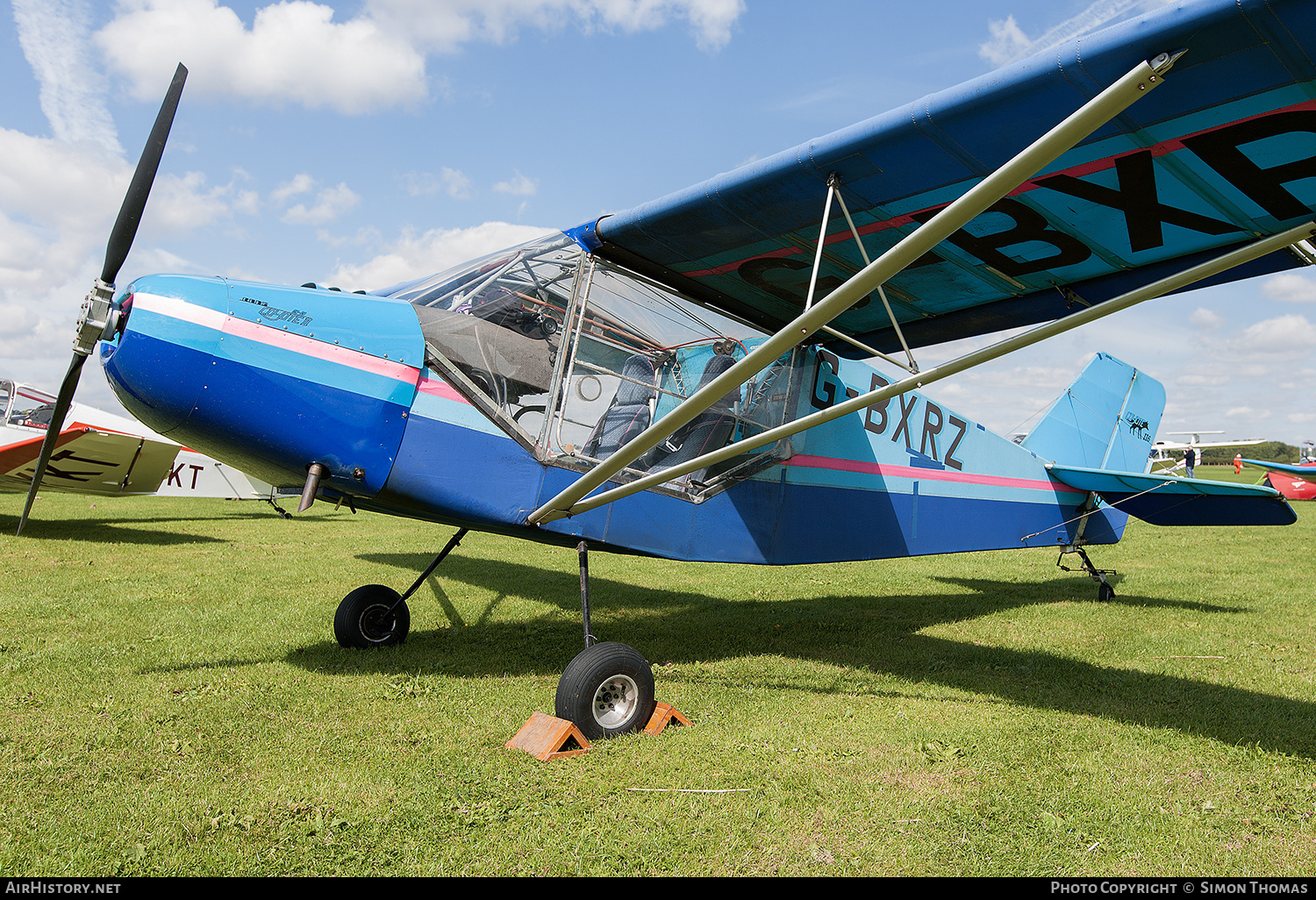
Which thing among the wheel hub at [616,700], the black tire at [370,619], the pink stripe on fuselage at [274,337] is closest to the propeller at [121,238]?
the pink stripe on fuselage at [274,337]

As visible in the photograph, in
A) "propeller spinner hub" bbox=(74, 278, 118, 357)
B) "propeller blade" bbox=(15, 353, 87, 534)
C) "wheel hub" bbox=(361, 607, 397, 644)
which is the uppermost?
"propeller spinner hub" bbox=(74, 278, 118, 357)

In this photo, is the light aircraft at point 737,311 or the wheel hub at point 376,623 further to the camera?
the wheel hub at point 376,623

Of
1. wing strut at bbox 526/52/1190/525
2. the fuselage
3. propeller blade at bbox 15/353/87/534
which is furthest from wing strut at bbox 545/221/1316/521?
propeller blade at bbox 15/353/87/534

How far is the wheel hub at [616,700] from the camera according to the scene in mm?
3795

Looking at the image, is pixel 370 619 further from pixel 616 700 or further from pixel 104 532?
pixel 104 532

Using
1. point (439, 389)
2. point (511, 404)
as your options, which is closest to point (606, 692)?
point (511, 404)

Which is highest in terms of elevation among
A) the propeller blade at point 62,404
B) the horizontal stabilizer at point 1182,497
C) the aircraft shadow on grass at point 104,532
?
the horizontal stabilizer at point 1182,497

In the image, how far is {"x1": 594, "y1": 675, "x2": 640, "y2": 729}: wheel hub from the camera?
3.79m

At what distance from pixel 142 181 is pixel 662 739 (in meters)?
3.82

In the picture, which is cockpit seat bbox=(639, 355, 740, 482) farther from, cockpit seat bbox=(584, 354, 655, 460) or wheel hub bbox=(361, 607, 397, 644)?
wheel hub bbox=(361, 607, 397, 644)

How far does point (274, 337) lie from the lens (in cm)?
366

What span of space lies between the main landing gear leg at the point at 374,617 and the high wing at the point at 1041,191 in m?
2.72

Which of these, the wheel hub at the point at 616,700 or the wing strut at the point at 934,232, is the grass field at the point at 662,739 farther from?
the wing strut at the point at 934,232

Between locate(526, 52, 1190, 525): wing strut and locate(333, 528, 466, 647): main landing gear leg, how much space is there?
2.05 m
